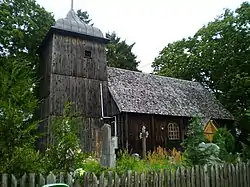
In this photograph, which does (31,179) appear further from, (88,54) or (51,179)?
(88,54)

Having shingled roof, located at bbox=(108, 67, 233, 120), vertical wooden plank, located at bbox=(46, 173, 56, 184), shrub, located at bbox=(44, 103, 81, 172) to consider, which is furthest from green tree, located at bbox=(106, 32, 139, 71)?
vertical wooden plank, located at bbox=(46, 173, 56, 184)

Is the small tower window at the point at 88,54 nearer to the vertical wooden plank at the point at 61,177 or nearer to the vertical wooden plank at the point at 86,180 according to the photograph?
the vertical wooden plank at the point at 86,180

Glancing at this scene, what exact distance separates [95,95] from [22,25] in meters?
8.56

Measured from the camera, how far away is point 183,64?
32.6m

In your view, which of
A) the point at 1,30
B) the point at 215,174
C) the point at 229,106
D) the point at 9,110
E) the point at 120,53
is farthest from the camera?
the point at 120,53

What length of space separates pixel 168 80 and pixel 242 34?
8270 mm

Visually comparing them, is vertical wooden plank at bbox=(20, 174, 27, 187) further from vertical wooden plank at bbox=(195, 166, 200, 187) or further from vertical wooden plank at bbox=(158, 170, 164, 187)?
vertical wooden plank at bbox=(195, 166, 200, 187)

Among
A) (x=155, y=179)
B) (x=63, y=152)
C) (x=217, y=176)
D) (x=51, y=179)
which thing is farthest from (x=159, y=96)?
(x=51, y=179)

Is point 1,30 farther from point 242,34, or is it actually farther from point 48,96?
point 242,34

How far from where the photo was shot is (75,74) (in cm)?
1980

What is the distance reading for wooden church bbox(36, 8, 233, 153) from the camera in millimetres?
19094

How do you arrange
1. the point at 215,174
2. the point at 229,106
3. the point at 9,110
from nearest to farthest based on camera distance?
1. the point at 9,110
2. the point at 215,174
3. the point at 229,106

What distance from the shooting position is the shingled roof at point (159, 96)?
66.5ft

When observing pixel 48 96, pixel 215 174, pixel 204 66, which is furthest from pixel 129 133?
pixel 204 66
